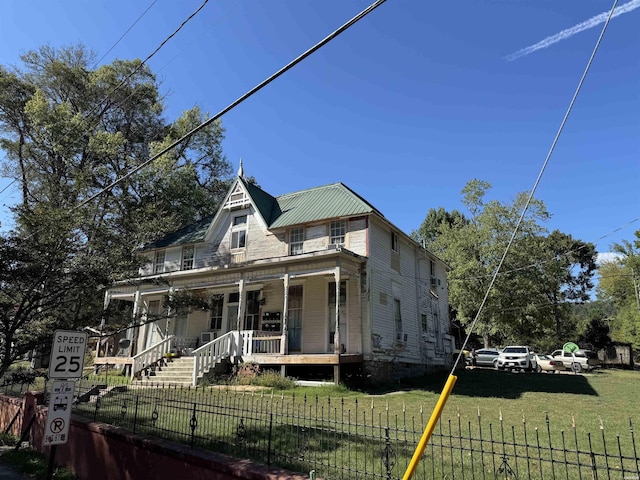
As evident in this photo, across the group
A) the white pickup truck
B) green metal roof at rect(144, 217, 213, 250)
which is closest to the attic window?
green metal roof at rect(144, 217, 213, 250)

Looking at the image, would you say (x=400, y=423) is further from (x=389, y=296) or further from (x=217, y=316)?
(x=217, y=316)

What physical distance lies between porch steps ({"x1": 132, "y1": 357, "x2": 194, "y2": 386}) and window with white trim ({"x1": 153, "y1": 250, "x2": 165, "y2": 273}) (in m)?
8.51

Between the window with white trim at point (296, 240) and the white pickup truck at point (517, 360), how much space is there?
16660mm

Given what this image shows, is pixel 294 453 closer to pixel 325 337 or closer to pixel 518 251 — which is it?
pixel 325 337

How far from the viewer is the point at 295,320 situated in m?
21.0

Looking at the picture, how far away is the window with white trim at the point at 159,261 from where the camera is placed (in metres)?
26.9

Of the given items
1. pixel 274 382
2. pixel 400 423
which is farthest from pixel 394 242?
pixel 400 423

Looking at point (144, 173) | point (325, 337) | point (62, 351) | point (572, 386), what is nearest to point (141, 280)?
point (62, 351)

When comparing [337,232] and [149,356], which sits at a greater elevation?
[337,232]

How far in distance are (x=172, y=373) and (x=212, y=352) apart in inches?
77.5

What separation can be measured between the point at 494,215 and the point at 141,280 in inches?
1366

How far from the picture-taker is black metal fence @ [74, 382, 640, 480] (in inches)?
216

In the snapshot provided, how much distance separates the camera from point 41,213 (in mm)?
10102

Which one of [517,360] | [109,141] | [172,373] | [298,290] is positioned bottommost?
[172,373]
